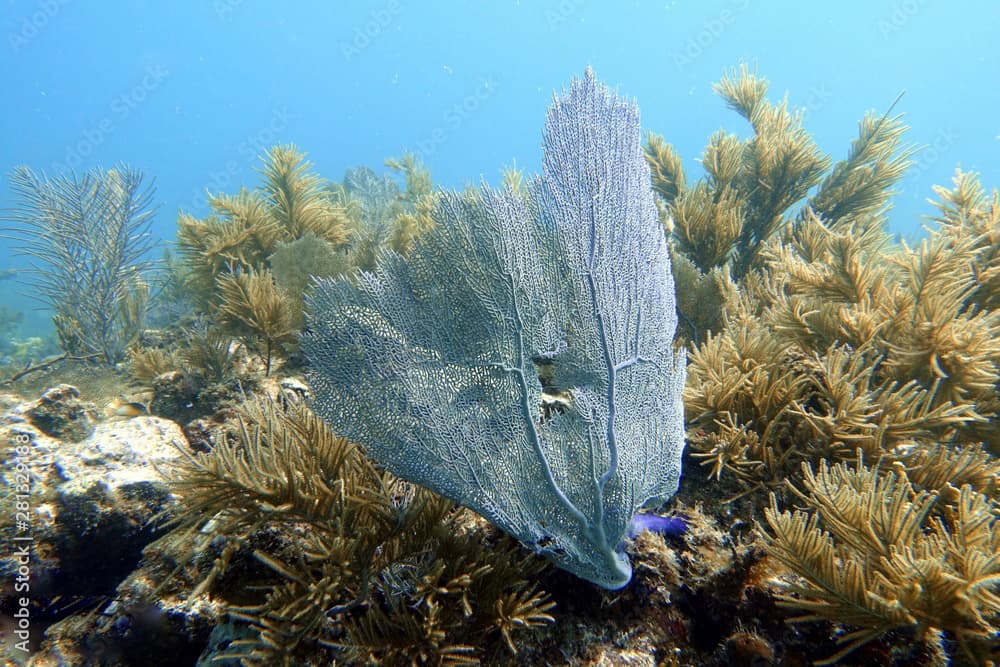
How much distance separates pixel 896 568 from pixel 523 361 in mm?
1632

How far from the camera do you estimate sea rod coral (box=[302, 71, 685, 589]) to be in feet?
6.44

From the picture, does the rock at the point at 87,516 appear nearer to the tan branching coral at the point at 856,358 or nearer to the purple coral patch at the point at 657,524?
the purple coral patch at the point at 657,524

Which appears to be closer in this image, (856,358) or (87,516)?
(856,358)

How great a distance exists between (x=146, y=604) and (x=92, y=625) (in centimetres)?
54

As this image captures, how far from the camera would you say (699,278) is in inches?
170

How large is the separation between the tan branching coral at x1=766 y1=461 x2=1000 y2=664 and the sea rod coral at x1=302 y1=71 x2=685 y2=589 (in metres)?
0.63

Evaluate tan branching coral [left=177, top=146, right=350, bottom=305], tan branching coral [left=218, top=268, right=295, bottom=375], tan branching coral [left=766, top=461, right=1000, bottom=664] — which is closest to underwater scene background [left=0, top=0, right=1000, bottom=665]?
tan branching coral [left=766, top=461, right=1000, bottom=664]

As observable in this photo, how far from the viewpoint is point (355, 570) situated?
1978 mm

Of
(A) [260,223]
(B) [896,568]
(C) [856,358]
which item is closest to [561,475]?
(B) [896,568]

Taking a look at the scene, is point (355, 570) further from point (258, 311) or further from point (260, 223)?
point (260, 223)

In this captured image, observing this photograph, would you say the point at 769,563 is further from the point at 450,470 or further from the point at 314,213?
the point at 314,213

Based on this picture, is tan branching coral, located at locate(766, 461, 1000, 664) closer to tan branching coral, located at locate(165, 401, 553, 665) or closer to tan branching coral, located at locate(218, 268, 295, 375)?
tan branching coral, located at locate(165, 401, 553, 665)

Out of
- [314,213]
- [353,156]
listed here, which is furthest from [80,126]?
[314,213]

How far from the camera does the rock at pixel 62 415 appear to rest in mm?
4105
